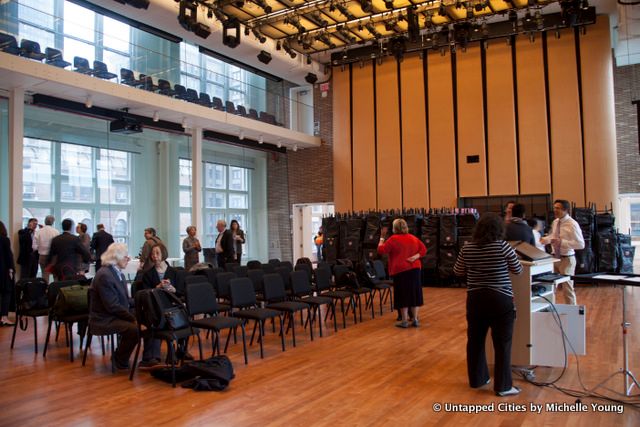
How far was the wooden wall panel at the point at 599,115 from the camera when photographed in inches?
471

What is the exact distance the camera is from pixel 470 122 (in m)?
13.4

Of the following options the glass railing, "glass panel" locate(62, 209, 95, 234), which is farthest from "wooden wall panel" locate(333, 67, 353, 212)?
"glass panel" locate(62, 209, 95, 234)

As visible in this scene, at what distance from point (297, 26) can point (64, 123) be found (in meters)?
5.60

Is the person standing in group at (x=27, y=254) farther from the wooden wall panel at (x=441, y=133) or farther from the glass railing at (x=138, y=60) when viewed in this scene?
the wooden wall panel at (x=441, y=133)

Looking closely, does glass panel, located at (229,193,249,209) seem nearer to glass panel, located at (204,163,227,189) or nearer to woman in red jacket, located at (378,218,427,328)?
glass panel, located at (204,163,227,189)

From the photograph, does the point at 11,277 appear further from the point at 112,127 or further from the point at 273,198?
the point at 273,198

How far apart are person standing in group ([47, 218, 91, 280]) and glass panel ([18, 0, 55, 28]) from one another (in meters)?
3.71

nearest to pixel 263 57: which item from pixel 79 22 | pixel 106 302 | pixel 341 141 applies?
pixel 341 141

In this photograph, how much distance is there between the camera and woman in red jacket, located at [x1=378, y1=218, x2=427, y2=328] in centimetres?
650

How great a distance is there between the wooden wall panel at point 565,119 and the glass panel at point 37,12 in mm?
11016

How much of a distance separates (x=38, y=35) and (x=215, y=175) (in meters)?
5.60

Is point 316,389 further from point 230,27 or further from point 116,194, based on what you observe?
point 230,27

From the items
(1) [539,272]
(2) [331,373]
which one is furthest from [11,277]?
(1) [539,272]

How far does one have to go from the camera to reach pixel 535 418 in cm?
345
